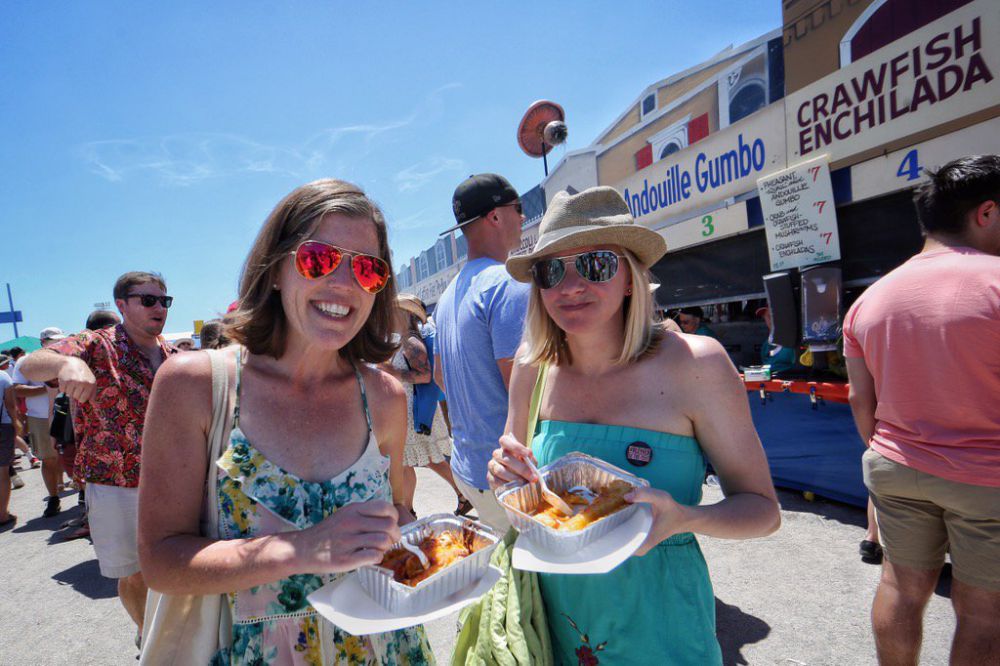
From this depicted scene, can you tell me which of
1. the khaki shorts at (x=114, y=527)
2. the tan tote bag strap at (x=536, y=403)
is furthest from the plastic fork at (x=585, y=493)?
the khaki shorts at (x=114, y=527)

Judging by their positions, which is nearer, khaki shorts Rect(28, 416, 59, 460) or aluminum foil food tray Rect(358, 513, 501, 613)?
aluminum foil food tray Rect(358, 513, 501, 613)

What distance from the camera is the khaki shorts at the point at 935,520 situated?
2000 mm

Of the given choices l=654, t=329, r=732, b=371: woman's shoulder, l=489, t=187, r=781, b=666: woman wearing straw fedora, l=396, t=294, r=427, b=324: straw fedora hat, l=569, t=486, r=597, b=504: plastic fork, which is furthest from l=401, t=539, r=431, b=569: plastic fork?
l=396, t=294, r=427, b=324: straw fedora hat

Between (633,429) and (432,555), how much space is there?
0.70 meters

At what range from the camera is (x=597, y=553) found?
1186mm

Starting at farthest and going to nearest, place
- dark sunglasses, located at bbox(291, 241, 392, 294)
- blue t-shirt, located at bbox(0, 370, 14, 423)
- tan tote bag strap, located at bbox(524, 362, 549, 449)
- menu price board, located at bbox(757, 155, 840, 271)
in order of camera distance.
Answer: blue t-shirt, located at bbox(0, 370, 14, 423) < menu price board, located at bbox(757, 155, 840, 271) < tan tote bag strap, located at bbox(524, 362, 549, 449) < dark sunglasses, located at bbox(291, 241, 392, 294)

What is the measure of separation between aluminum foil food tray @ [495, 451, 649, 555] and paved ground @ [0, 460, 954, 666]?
2259mm

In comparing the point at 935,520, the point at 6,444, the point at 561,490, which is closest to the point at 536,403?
the point at 561,490

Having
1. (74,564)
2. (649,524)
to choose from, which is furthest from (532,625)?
(74,564)

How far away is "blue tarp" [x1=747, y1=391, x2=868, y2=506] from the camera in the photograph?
14.7 feet

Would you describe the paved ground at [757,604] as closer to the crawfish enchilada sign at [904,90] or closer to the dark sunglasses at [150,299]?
the dark sunglasses at [150,299]

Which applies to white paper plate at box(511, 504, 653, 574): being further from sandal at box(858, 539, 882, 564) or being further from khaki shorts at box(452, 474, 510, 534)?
sandal at box(858, 539, 882, 564)

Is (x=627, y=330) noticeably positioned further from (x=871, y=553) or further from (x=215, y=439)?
(x=871, y=553)

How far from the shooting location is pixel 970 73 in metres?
3.60
